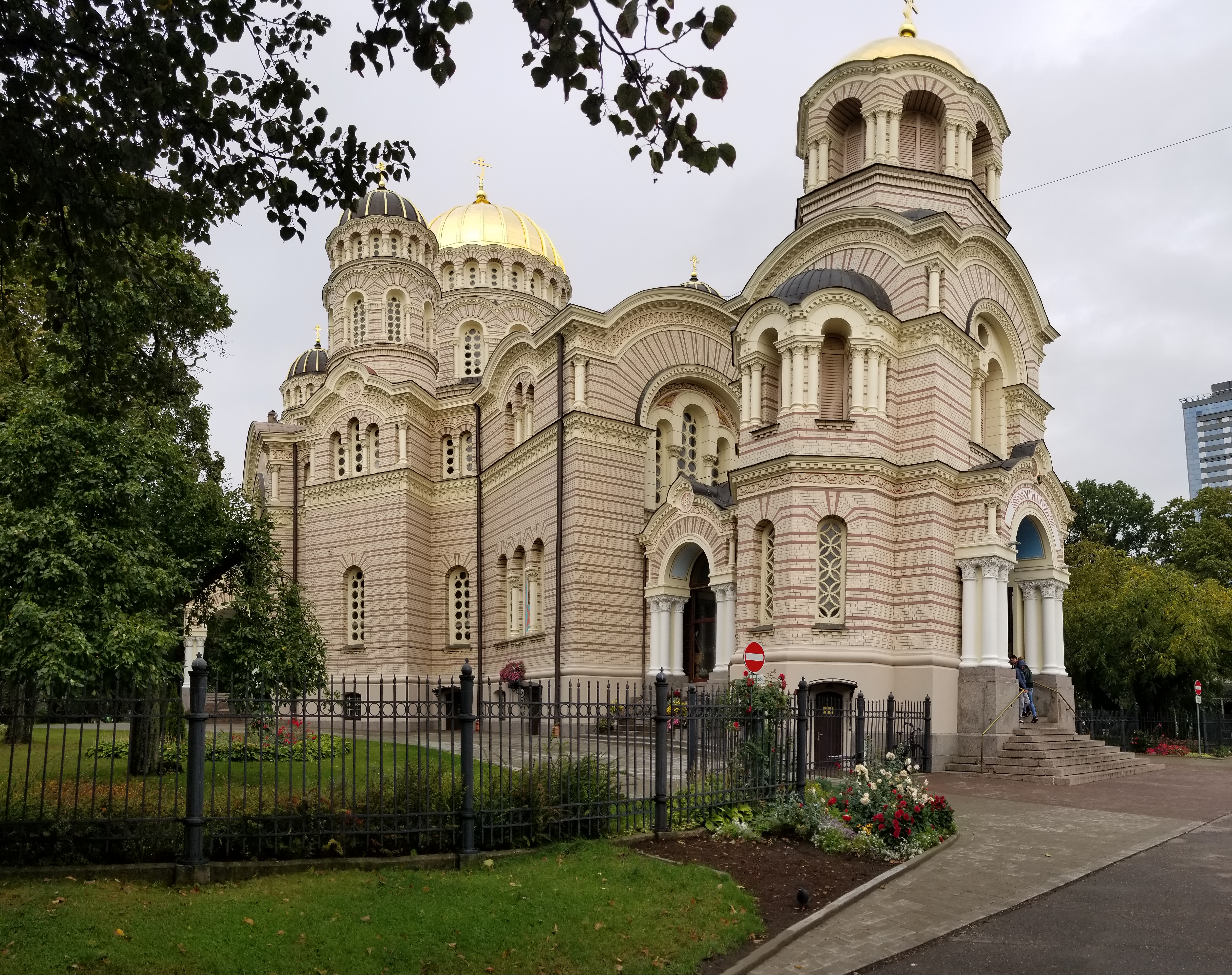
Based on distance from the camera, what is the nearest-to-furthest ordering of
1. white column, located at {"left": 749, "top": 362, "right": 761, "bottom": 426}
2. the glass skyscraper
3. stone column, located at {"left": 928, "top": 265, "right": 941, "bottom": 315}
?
stone column, located at {"left": 928, "top": 265, "right": 941, "bottom": 315}
white column, located at {"left": 749, "top": 362, "right": 761, "bottom": 426}
the glass skyscraper

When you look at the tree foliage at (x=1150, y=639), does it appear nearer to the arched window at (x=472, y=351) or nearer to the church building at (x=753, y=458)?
the church building at (x=753, y=458)

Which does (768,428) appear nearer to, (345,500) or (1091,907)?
(1091,907)

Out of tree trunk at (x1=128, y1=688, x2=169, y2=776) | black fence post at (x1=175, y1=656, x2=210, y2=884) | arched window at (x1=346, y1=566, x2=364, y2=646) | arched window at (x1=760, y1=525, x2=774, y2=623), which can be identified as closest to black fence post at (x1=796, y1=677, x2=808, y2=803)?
black fence post at (x1=175, y1=656, x2=210, y2=884)

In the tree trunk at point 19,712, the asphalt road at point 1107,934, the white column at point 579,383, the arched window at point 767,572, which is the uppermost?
the white column at point 579,383

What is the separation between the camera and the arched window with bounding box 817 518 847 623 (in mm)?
22047

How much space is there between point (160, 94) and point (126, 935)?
19.3 ft

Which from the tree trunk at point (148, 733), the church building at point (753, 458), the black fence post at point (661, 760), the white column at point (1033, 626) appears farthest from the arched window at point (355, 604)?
the black fence post at point (661, 760)

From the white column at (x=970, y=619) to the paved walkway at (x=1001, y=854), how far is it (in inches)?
111

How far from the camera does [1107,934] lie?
8.80m

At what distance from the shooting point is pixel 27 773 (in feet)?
27.3

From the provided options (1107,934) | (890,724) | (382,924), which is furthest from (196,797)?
(890,724)

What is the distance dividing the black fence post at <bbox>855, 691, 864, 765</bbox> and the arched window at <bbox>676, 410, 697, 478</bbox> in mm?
13460

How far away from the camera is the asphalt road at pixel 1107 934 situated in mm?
7906

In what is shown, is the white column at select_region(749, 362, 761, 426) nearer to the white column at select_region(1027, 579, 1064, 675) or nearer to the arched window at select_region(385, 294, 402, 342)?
the white column at select_region(1027, 579, 1064, 675)
